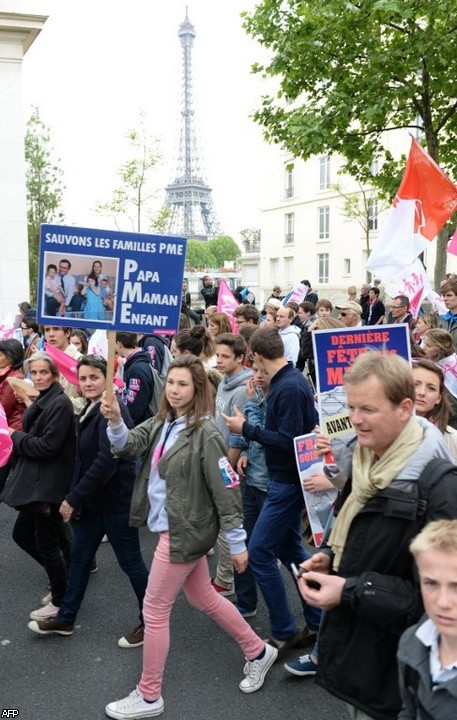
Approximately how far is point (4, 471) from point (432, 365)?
11.9 feet

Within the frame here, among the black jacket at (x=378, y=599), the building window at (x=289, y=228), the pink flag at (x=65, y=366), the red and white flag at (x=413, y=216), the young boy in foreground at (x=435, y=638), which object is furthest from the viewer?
the building window at (x=289, y=228)

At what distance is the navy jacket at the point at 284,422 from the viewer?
397cm

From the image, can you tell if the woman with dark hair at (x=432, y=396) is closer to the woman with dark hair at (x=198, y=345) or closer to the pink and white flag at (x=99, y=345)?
the woman with dark hair at (x=198, y=345)

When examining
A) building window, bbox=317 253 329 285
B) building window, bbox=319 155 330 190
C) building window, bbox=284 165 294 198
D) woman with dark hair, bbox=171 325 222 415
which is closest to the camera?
woman with dark hair, bbox=171 325 222 415

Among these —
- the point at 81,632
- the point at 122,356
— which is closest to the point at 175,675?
the point at 81,632

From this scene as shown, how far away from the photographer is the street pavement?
360 cm

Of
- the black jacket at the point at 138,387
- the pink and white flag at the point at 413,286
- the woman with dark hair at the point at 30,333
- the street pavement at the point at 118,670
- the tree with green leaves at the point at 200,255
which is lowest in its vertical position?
the street pavement at the point at 118,670

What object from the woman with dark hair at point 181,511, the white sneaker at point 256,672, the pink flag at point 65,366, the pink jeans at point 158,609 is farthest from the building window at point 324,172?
the pink jeans at point 158,609

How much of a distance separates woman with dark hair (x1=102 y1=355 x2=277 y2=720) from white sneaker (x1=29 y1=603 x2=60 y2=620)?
117 centimetres

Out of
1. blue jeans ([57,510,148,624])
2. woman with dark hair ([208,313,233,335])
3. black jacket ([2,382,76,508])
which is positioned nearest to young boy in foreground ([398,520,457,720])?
blue jeans ([57,510,148,624])

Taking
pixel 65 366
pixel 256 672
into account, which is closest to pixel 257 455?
pixel 256 672

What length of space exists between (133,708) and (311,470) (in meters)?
1.57

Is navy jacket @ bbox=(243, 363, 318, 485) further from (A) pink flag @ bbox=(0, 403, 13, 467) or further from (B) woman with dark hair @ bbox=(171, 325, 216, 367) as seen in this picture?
(B) woman with dark hair @ bbox=(171, 325, 216, 367)

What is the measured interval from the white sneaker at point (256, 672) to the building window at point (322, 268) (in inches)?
1694
